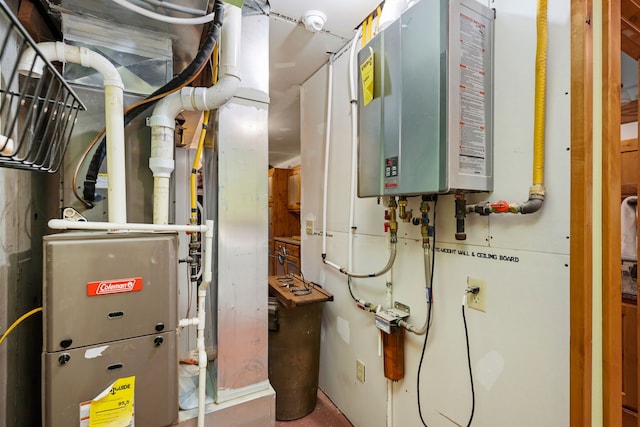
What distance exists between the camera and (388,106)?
1.38 m

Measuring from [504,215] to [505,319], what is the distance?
1.31 feet

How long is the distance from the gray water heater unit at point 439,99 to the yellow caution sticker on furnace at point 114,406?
128cm

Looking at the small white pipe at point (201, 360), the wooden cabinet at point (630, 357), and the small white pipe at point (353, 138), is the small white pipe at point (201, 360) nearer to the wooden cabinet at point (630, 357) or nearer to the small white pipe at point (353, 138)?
the small white pipe at point (353, 138)

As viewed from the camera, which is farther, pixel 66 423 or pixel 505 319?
pixel 505 319

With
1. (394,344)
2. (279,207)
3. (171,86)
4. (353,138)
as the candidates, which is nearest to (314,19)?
(353,138)

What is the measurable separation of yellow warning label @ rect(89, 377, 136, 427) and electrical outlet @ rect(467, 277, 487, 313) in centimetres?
134

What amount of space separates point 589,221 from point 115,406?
5.48ft

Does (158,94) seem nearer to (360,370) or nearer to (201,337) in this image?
(201,337)

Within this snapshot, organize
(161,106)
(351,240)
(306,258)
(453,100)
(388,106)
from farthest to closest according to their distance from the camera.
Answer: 1. (306,258)
2. (351,240)
3. (388,106)
4. (161,106)
5. (453,100)

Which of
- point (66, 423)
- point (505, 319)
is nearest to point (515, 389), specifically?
point (505, 319)

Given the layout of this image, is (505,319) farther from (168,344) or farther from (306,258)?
(306,258)

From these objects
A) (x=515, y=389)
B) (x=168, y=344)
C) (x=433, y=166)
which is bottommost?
(x=515, y=389)

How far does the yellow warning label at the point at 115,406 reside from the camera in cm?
99

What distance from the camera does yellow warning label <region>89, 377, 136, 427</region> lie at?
99 centimetres
